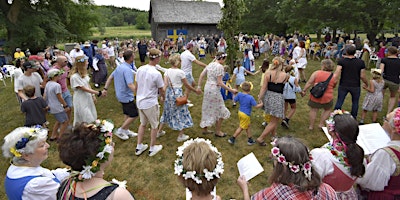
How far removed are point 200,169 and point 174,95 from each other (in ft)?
11.7

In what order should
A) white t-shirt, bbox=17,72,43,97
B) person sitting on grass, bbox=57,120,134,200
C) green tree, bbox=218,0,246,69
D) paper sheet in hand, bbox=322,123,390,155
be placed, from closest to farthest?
person sitting on grass, bbox=57,120,134,200 → paper sheet in hand, bbox=322,123,390,155 → white t-shirt, bbox=17,72,43,97 → green tree, bbox=218,0,246,69

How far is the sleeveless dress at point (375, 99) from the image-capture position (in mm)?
6030

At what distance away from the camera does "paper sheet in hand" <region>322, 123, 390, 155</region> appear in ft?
9.46

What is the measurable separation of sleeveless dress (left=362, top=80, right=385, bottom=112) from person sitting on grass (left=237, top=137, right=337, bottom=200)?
5.35 meters

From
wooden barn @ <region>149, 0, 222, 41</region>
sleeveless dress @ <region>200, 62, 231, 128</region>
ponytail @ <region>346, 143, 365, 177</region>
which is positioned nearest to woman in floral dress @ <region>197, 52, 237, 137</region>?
sleeveless dress @ <region>200, 62, 231, 128</region>

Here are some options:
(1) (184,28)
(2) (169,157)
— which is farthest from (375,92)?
(1) (184,28)

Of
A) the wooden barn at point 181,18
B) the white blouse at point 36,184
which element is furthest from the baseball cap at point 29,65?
the wooden barn at point 181,18

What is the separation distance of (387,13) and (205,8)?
19457 mm

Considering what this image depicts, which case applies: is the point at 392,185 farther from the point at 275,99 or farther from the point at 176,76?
the point at 176,76

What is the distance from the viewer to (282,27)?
1177 inches

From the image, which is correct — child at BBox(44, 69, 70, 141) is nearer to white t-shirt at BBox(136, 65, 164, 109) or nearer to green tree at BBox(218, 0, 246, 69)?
white t-shirt at BBox(136, 65, 164, 109)

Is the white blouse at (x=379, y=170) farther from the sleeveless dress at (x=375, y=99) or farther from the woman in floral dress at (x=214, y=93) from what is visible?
the sleeveless dress at (x=375, y=99)

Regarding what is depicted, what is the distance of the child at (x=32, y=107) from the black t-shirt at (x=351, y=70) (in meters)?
6.54

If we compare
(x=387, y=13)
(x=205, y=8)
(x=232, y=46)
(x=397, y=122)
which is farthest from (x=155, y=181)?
(x=205, y=8)
